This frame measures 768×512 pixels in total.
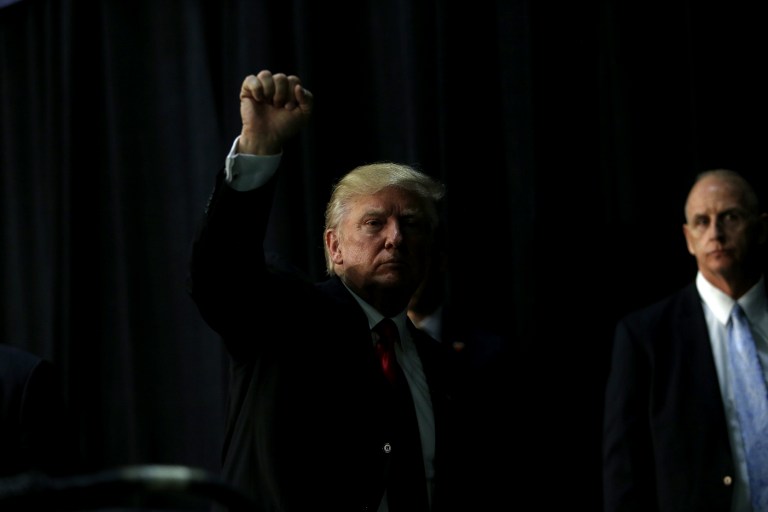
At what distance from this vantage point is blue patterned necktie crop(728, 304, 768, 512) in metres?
2.52

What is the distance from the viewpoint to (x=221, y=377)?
11.9 feet

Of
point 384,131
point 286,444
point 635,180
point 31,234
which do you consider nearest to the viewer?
point 286,444

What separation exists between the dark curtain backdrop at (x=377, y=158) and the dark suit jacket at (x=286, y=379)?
1.04m

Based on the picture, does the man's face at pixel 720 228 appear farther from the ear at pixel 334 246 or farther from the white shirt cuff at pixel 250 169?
the white shirt cuff at pixel 250 169

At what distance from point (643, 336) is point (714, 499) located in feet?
1.50

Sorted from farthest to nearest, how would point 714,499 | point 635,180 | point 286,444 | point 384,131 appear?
point 384,131
point 635,180
point 714,499
point 286,444

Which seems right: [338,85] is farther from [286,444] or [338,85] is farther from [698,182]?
[286,444]

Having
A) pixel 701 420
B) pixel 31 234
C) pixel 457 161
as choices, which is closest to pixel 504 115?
pixel 457 161

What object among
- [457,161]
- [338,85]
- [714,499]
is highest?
[338,85]

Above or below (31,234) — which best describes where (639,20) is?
above

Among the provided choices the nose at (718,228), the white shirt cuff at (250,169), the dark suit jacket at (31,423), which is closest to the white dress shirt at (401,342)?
the white shirt cuff at (250,169)

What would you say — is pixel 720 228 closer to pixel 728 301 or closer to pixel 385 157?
pixel 728 301

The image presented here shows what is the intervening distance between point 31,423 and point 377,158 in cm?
162

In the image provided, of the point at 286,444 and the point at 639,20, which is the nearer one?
the point at 286,444
